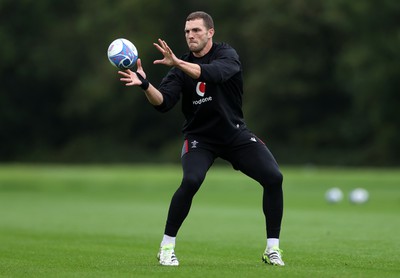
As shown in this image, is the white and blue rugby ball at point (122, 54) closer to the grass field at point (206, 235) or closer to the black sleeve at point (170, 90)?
the black sleeve at point (170, 90)

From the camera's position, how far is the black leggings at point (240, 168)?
9727 millimetres

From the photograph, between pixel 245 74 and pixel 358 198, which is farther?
pixel 245 74

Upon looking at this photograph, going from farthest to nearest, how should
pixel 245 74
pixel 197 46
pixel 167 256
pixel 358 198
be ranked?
1. pixel 245 74
2. pixel 358 198
3. pixel 197 46
4. pixel 167 256

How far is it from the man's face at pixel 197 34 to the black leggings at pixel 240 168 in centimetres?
102

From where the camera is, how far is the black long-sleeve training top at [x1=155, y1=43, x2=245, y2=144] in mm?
9914

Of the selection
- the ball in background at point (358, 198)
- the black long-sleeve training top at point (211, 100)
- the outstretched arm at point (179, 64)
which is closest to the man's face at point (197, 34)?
the black long-sleeve training top at point (211, 100)

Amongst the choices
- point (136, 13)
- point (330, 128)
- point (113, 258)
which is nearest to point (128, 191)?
point (113, 258)

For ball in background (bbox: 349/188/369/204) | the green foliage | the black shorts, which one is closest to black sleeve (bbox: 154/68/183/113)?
the black shorts

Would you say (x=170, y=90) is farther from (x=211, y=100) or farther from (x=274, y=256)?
(x=274, y=256)

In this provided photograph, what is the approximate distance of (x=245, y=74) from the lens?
218 feet

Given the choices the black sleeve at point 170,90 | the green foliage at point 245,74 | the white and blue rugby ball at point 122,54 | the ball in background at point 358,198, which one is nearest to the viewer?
the white and blue rugby ball at point 122,54

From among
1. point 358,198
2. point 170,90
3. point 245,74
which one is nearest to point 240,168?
point 170,90

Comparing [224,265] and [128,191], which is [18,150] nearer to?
[128,191]

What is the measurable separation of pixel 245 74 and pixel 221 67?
5703cm
